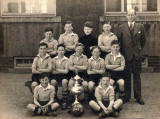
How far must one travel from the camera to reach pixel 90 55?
330 inches

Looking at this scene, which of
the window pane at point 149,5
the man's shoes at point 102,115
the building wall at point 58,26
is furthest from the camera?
the window pane at point 149,5

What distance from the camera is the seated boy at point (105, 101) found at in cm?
699

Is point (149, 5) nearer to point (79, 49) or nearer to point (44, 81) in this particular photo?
point (79, 49)

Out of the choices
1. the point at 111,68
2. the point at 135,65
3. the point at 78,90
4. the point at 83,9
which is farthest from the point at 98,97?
the point at 83,9

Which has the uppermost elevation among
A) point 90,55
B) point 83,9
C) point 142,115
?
point 83,9

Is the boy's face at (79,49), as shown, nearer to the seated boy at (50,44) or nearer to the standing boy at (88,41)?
the standing boy at (88,41)

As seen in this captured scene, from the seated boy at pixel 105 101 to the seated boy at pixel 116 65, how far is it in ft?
2.12

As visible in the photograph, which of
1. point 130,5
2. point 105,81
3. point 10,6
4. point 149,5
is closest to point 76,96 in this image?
point 105,81

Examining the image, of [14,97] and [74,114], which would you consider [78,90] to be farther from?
[14,97]

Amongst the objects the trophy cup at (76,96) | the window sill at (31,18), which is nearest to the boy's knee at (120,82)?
the trophy cup at (76,96)

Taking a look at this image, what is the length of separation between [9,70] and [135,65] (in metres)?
5.93

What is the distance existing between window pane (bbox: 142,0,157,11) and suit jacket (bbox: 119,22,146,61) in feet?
15.0

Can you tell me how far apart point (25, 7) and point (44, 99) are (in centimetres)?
608

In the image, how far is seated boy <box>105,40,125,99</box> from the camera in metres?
7.76
